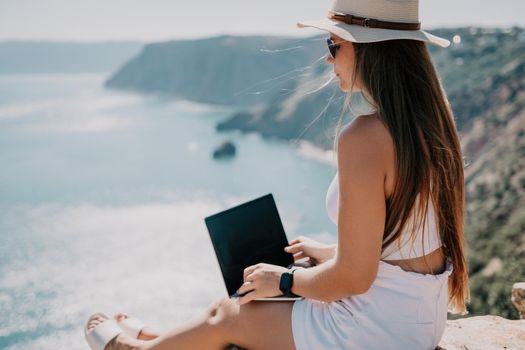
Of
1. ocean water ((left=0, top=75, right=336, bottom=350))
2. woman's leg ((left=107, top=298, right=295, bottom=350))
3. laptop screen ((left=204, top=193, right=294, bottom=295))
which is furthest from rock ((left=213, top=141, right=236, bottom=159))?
woman's leg ((left=107, top=298, right=295, bottom=350))

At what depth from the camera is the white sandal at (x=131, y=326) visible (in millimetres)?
2182

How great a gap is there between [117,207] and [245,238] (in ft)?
112

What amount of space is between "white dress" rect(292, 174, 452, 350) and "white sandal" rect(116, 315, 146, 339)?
2.88 feet

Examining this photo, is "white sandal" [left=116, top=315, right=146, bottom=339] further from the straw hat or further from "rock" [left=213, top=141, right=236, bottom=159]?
"rock" [left=213, top=141, right=236, bottom=159]

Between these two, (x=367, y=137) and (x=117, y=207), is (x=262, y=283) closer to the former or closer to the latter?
(x=367, y=137)

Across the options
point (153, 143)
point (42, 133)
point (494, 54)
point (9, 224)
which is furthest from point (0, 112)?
point (494, 54)

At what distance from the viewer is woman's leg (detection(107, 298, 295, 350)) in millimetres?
1618

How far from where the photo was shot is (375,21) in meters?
1.48

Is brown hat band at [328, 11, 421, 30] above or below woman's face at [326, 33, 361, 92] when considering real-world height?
above

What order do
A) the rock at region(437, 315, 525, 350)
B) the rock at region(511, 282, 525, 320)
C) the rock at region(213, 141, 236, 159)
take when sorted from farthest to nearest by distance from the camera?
the rock at region(213, 141, 236, 159)
the rock at region(511, 282, 525, 320)
the rock at region(437, 315, 525, 350)

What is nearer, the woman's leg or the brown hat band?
the brown hat band

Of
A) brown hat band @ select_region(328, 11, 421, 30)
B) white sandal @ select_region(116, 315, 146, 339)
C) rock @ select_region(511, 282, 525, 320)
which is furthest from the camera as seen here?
rock @ select_region(511, 282, 525, 320)

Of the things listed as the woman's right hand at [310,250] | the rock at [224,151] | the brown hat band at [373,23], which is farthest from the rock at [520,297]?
the rock at [224,151]

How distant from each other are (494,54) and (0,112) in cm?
5062
